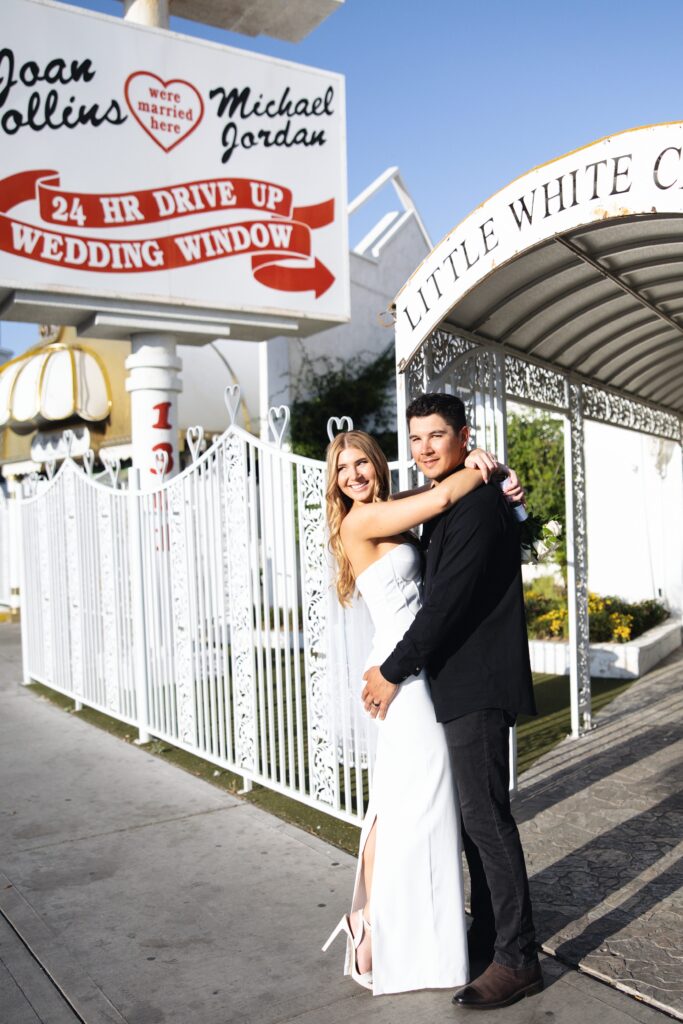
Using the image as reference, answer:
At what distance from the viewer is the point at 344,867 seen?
4477 millimetres

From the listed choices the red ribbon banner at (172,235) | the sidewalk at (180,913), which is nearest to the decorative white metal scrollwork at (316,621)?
the sidewalk at (180,913)

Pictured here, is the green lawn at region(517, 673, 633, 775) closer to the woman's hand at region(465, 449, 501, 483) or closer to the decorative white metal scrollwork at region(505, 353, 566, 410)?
the decorative white metal scrollwork at region(505, 353, 566, 410)

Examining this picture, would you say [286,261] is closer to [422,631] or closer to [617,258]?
[617,258]

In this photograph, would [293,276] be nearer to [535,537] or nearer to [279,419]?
[279,419]

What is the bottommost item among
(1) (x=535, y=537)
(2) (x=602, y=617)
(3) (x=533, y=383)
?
(2) (x=602, y=617)

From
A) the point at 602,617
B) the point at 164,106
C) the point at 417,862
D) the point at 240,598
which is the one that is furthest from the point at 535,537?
the point at 164,106

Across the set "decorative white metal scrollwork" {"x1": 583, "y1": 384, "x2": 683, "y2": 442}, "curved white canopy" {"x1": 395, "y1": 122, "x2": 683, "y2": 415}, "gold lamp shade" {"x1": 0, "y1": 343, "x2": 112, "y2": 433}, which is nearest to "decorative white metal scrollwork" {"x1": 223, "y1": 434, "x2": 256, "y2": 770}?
"curved white canopy" {"x1": 395, "y1": 122, "x2": 683, "y2": 415}

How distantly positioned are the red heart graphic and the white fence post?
426 centimetres

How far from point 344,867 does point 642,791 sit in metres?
1.99

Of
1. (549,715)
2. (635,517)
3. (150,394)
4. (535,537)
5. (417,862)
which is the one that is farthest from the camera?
(635,517)

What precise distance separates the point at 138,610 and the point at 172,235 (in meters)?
4.46

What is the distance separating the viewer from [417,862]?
3.12 meters

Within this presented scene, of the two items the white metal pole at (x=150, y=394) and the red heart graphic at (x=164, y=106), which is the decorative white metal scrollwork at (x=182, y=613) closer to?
the white metal pole at (x=150, y=394)

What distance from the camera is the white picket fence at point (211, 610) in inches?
194
